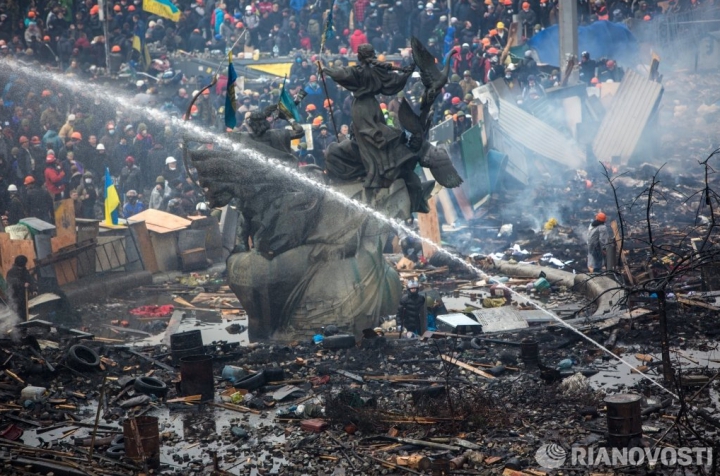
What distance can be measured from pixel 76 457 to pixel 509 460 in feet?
14.5

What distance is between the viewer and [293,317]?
17.6 m

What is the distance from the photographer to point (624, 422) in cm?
1149

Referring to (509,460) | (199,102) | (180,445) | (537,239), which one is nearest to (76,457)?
(180,445)

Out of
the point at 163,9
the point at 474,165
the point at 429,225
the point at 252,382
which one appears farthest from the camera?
the point at 163,9

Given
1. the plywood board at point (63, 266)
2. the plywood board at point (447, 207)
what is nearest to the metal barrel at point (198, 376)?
the plywood board at point (63, 266)

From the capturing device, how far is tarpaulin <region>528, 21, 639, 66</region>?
33188 mm

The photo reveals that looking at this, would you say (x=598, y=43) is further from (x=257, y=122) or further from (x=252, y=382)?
(x=252, y=382)

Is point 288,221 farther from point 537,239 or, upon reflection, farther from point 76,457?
point 537,239

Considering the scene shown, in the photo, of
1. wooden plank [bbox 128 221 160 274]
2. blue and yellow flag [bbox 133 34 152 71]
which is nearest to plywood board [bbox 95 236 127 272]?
wooden plank [bbox 128 221 160 274]

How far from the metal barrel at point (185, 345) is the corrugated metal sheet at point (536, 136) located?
15765 mm

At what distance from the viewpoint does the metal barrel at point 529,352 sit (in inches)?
591

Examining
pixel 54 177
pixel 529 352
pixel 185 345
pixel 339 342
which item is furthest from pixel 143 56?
pixel 529 352

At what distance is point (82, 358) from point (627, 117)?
19.1 metres

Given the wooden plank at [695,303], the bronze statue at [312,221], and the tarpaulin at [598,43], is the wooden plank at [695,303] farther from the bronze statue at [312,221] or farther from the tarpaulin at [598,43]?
the tarpaulin at [598,43]
